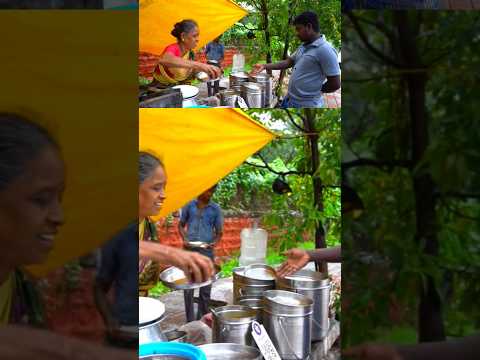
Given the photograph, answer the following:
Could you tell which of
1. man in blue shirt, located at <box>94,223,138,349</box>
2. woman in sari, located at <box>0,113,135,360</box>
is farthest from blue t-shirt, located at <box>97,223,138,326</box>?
woman in sari, located at <box>0,113,135,360</box>

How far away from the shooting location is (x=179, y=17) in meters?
3.78

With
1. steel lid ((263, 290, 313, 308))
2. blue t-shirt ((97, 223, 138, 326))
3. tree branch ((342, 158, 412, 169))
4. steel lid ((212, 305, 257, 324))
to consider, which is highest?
tree branch ((342, 158, 412, 169))

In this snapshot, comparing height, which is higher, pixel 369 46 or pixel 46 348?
pixel 369 46

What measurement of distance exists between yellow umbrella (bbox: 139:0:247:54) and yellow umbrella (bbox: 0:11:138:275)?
2.41m

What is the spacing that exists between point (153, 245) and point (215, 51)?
6.32 ft

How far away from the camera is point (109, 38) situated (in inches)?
50.9

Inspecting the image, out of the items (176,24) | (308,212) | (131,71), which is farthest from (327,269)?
(131,71)

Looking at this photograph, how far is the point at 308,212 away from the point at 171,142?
0.94m

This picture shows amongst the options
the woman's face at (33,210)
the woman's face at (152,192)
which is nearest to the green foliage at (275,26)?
the woman's face at (152,192)

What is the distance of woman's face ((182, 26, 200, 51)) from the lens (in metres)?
3.75

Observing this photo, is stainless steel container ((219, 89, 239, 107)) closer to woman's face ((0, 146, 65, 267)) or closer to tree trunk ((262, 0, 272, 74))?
tree trunk ((262, 0, 272, 74))

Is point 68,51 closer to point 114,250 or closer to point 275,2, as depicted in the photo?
point 114,250

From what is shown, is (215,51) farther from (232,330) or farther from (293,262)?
(232,330)

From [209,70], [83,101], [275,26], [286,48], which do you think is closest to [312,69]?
[286,48]
